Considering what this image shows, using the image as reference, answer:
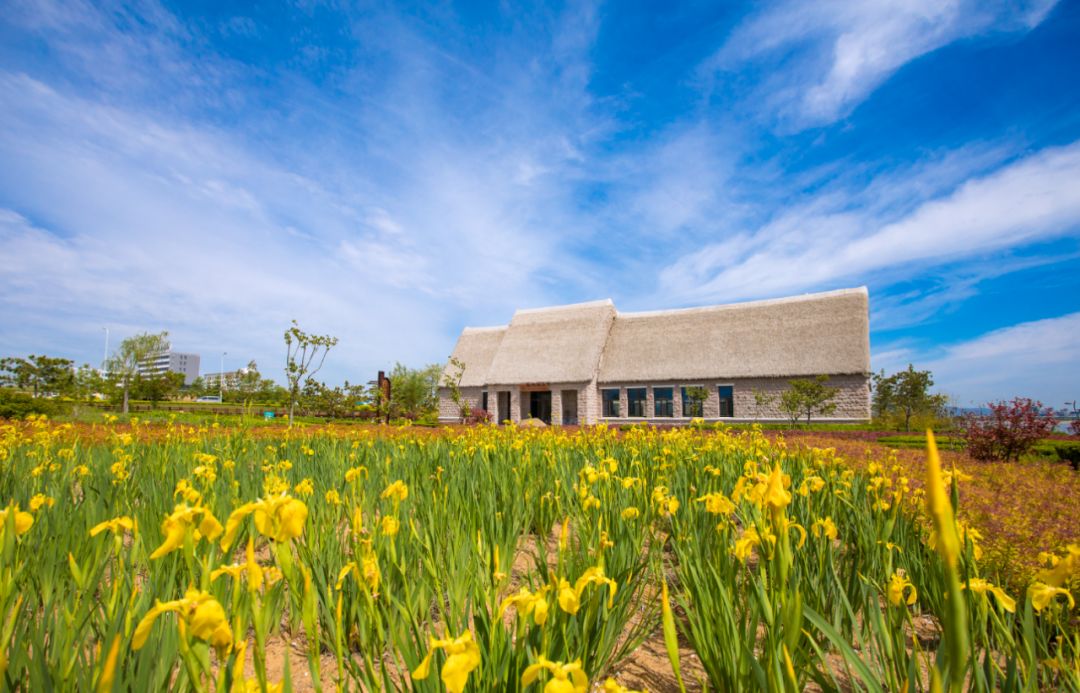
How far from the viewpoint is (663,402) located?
2625cm

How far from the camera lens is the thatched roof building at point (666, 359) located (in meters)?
23.2

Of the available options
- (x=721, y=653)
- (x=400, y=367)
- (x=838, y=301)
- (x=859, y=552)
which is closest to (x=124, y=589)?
(x=721, y=653)

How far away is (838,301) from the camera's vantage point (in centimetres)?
2444

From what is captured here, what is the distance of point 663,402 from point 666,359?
2.12 meters

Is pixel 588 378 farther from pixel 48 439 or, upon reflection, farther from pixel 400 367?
pixel 400 367

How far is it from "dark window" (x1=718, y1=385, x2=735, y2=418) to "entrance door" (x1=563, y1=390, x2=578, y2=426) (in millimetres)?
7352

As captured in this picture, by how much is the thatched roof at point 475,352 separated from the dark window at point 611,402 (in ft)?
22.2

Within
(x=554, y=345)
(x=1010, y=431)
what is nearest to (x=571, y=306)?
(x=554, y=345)

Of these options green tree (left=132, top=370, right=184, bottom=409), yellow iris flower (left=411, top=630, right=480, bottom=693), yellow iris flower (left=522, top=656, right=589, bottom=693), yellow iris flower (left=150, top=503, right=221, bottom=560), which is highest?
green tree (left=132, top=370, right=184, bottom=409)

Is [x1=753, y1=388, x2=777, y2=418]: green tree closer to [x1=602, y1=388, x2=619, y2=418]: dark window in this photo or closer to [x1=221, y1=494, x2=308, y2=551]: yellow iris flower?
[x1=602, y1=388, x2=619, y2=418]: dark window

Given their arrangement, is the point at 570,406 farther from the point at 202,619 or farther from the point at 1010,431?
the point at 202,619

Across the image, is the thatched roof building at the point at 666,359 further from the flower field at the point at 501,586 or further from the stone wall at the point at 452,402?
the flower field at the point at 501,586

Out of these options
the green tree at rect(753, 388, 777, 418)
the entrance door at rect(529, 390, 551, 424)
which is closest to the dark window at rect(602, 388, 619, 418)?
the entrance door at rect(529, 390, 551, 424)

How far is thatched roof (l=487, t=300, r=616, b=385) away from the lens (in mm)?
27688
